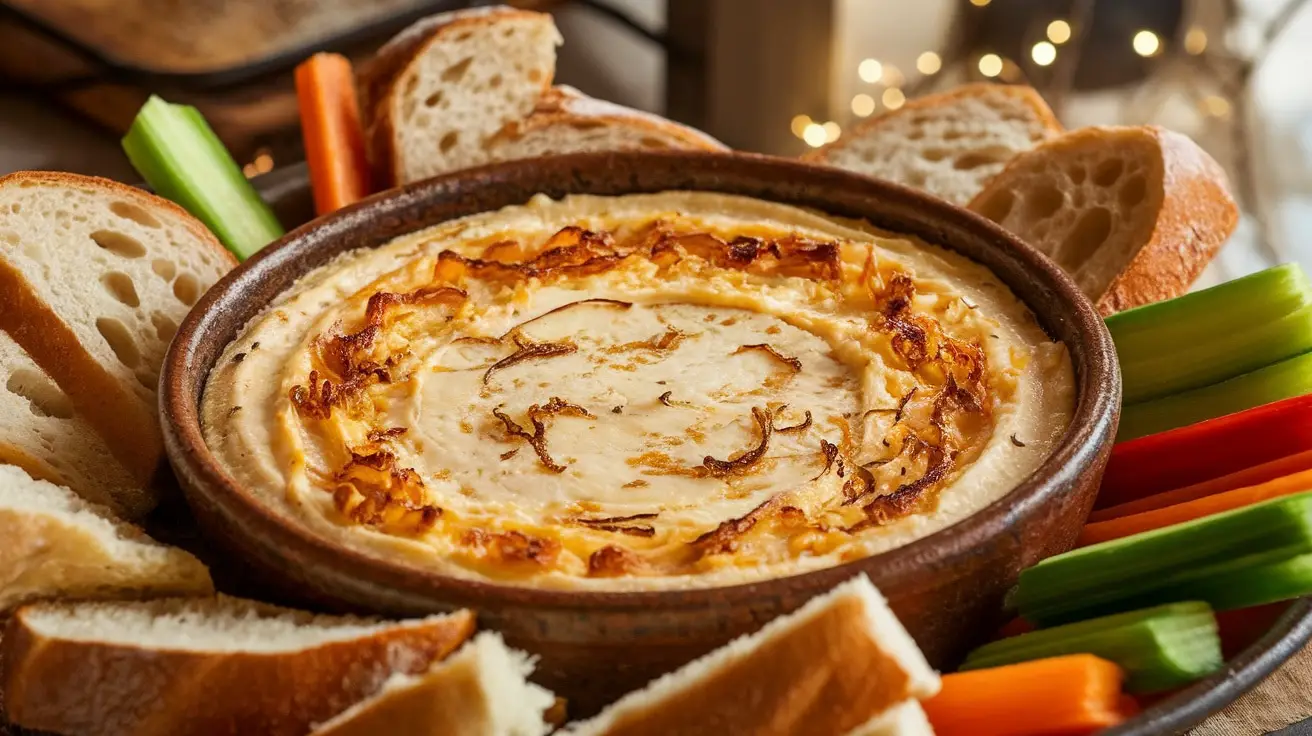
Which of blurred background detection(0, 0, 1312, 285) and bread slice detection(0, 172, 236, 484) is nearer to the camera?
bread slice detection(0, 172, 236, 484)

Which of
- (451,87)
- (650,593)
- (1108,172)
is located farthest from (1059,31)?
(650,593)

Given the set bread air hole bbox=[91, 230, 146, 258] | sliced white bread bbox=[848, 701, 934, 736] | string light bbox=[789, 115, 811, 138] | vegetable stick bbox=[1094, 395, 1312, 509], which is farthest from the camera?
string light bbox=[789, 115, 811, 138]

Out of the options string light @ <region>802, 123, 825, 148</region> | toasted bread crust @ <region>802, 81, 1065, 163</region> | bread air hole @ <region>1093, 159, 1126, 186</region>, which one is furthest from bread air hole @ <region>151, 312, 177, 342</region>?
string light @ <region>802, 123, 825, 148</region>

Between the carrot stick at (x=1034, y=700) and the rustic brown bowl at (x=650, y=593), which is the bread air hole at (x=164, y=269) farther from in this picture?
the carrot stick at (x=1034, y=700)

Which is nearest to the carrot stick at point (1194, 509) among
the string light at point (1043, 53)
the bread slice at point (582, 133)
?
the bread slice at point (582, 133)

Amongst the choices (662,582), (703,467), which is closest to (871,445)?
(703,467)

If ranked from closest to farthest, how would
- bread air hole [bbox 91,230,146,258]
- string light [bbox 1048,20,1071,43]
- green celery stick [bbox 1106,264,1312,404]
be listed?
green celery stick [bbox 1106,264,1312,404] → bread air hole [bbox 91,230,146,258] → string light [bbox 1048,20,1071,43]

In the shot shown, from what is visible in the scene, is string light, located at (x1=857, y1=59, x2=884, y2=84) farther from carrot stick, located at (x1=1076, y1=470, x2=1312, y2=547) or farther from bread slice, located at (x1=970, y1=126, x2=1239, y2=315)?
carrot stick, located at (x1=1076, y1=470, x2=1312, y2=547)

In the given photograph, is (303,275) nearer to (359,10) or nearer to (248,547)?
(248,547)
